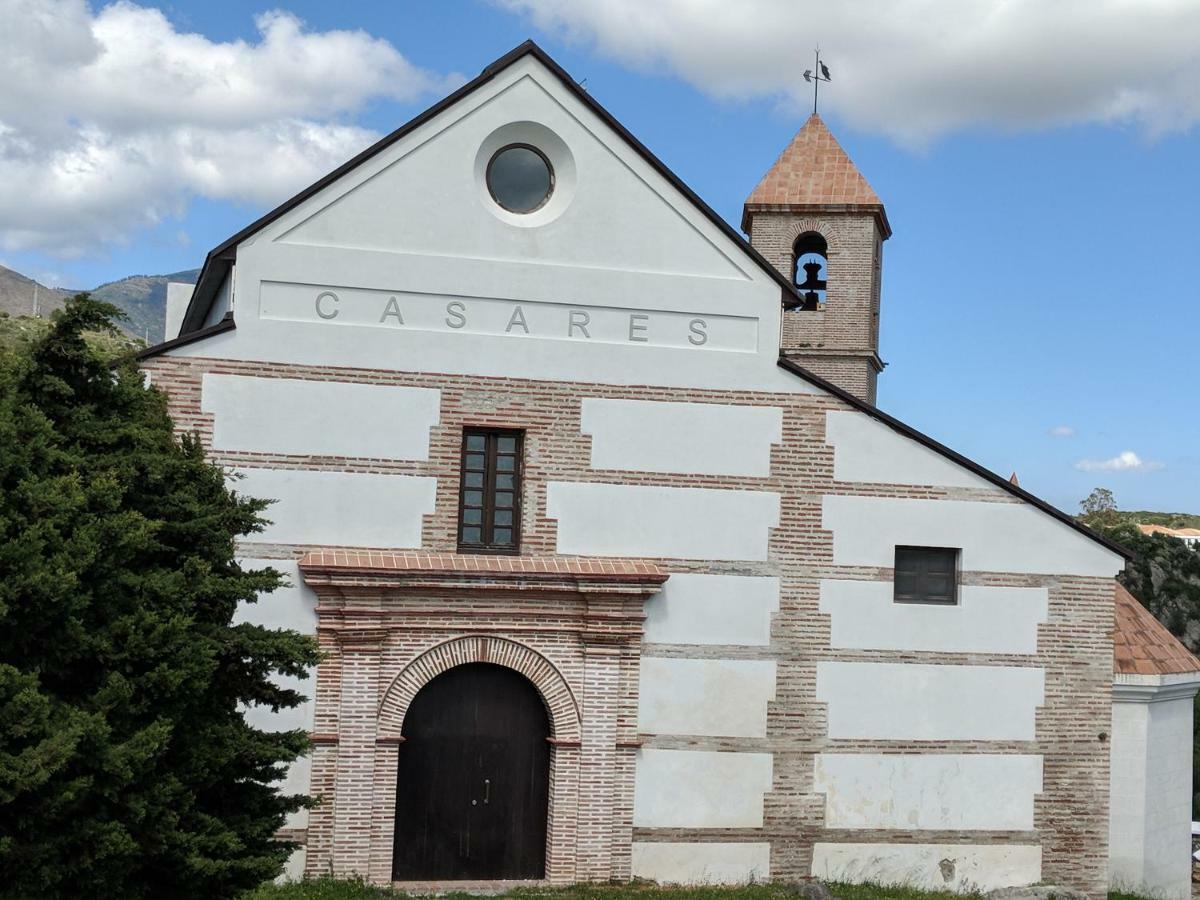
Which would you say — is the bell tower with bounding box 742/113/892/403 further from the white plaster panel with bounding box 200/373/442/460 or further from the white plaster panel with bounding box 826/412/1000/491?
the white plaster panel with bounding box 200/373/442/460

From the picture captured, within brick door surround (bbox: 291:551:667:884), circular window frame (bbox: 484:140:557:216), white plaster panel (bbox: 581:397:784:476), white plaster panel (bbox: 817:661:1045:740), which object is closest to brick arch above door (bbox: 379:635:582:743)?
brick door surround (bbox: 291:551:667:884)

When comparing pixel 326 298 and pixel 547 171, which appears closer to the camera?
pixel 326 298

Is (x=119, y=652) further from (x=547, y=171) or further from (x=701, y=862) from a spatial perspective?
(x=547, y=171)

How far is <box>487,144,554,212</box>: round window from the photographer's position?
16.2m

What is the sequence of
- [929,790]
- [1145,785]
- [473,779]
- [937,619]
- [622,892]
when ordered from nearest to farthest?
[622,892] → [473,779] → [929,790] → [937,619] → [1145,785]

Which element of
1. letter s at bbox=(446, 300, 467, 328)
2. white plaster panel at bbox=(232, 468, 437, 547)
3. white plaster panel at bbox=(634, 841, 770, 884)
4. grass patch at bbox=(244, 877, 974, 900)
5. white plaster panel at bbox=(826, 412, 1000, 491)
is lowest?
grass patch at bbox=(244, 877, 974, 900)

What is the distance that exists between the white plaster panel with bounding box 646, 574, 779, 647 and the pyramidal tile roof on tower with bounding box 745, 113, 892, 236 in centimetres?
976

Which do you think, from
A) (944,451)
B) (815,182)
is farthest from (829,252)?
(944,451)

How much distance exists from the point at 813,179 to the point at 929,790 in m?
12.2

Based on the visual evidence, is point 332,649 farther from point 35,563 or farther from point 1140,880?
point 1140,880

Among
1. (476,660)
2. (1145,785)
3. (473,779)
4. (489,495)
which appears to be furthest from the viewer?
(1145,785)

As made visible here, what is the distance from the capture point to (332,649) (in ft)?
50.1

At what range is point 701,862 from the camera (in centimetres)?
1608

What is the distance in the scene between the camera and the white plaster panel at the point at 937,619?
54.2 feet
